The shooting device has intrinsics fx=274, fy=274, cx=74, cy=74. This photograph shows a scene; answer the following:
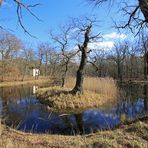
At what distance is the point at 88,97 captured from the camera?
68.9 feet

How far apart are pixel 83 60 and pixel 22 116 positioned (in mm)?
7650

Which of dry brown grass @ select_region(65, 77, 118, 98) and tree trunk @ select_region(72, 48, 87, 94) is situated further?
dry brown grass @ select_region(65, 77, 118, 98)

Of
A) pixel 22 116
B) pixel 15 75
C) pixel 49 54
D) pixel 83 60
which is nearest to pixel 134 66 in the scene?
pixel 49 54

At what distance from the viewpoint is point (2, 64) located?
53.3m

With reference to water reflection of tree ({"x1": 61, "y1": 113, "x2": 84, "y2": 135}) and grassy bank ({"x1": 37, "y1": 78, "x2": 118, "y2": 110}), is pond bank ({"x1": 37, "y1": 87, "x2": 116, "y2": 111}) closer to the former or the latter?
grassy bank ({"x1": 37, "y1": 78, "x2": 118, "y2": 110})

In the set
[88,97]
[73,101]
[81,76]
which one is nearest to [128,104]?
[88,97]

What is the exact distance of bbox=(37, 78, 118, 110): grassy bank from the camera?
64.0 feet

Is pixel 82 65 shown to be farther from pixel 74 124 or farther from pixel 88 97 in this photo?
pixel 74 124

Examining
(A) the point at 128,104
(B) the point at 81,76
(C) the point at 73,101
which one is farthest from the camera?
(B) the point at 81,76

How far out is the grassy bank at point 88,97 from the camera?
19500mm

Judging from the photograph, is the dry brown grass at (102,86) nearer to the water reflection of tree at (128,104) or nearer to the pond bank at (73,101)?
the water reflection of tree at (128,104)

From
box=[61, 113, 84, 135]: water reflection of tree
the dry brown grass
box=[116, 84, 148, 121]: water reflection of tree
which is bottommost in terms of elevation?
box=[61, 113, 84, 135]: water reflection of tree

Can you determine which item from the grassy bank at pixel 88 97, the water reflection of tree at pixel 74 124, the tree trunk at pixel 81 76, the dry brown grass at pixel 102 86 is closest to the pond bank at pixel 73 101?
the grassy bank at pixel 88 97

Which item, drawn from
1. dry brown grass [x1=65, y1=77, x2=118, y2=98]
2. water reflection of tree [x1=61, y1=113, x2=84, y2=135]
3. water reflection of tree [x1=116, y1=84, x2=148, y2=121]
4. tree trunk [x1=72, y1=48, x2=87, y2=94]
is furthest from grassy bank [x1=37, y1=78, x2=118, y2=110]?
water reflection of tree [x1=61, y1=113, x2=84, y2=135]
